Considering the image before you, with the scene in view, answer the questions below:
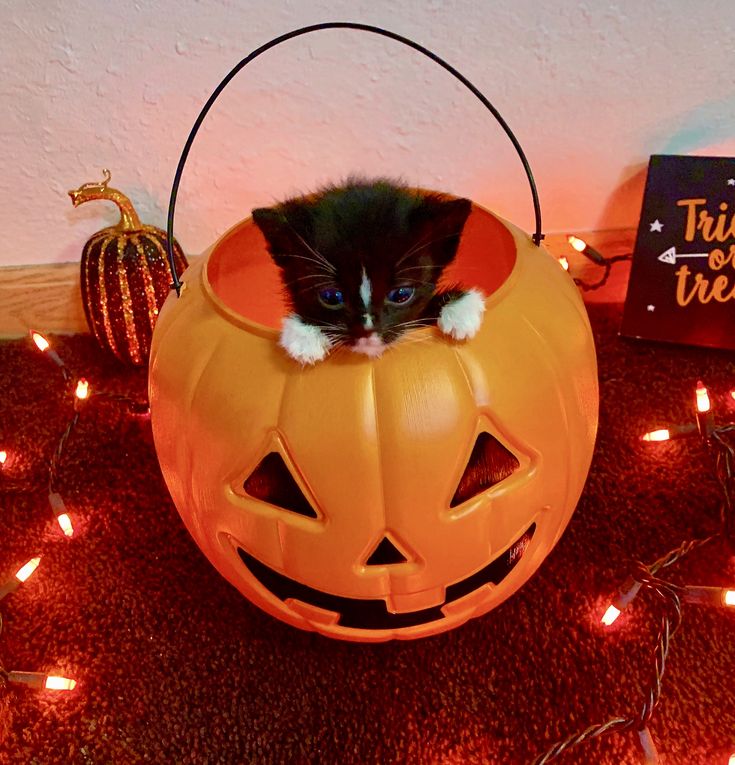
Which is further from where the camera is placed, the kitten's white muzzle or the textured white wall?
the textured white wall

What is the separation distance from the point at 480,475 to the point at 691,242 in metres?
0.74

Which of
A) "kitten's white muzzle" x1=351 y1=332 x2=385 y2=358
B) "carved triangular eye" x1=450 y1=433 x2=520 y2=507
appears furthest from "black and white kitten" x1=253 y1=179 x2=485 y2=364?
"carved triangular eye" x1=450 y1=433 x2=520 y2=507

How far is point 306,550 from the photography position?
2.08ft

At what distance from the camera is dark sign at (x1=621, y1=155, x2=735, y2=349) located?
44.1 inches

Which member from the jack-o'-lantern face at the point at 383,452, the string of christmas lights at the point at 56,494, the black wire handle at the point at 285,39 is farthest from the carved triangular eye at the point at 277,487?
the string of christmas lights at the point at 56,494

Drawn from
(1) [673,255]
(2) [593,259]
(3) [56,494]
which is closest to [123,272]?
(3) [56,494]

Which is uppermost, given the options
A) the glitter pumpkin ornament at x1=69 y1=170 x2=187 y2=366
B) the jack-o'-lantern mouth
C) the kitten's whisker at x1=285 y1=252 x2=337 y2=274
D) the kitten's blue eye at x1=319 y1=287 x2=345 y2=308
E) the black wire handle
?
the black wire handle

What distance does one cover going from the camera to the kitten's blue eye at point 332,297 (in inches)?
25.8

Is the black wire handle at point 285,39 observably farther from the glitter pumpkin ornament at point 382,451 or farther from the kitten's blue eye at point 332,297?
the kitten's blue eye at point 332,297

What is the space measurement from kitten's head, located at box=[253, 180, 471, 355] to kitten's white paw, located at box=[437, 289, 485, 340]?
47mm

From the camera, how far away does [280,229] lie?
66 centimetres

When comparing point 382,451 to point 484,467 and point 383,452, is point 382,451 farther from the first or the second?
point 484,467

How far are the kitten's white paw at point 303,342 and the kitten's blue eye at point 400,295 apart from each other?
0.10 m

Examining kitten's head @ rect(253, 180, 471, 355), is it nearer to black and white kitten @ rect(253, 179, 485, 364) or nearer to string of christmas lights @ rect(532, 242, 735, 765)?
black and white kitten @ rect(253, 179, 485, 364)
